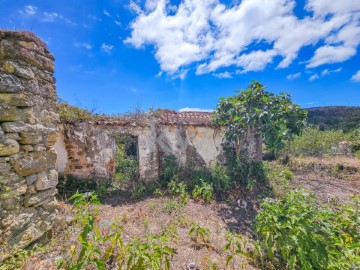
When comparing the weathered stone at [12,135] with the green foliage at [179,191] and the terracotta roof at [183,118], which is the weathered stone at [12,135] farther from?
the terracotta roof at [183,118]

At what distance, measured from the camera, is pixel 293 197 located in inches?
129

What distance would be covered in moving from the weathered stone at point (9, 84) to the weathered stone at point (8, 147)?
654mm

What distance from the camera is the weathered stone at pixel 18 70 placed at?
8.62 feet

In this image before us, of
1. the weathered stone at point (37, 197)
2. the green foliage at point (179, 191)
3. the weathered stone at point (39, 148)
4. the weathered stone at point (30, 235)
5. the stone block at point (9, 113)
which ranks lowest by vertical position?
the green foliage at point (179, 191)

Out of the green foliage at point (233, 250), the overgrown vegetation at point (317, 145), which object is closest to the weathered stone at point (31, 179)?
the green foliage at point (233, 250)

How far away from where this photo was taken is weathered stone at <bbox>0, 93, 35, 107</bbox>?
8.45 ft

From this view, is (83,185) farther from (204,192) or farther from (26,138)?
(26,138)

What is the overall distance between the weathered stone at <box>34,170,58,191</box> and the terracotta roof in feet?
15.0

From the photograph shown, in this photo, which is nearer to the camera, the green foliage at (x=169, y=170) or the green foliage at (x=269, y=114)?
the green foliage at (x=269, y=114)

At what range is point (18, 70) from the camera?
2.74m

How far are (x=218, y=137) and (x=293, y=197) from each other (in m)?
5.13

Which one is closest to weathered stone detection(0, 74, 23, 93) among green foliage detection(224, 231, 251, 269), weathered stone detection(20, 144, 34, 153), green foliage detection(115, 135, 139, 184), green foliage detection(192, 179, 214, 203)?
weathered stone detection(20, 144, 34, 153)

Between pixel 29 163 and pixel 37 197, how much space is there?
52 cm

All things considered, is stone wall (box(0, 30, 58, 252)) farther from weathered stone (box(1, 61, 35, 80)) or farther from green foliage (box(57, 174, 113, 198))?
green foliage (box(57, 174, 113, 198))
